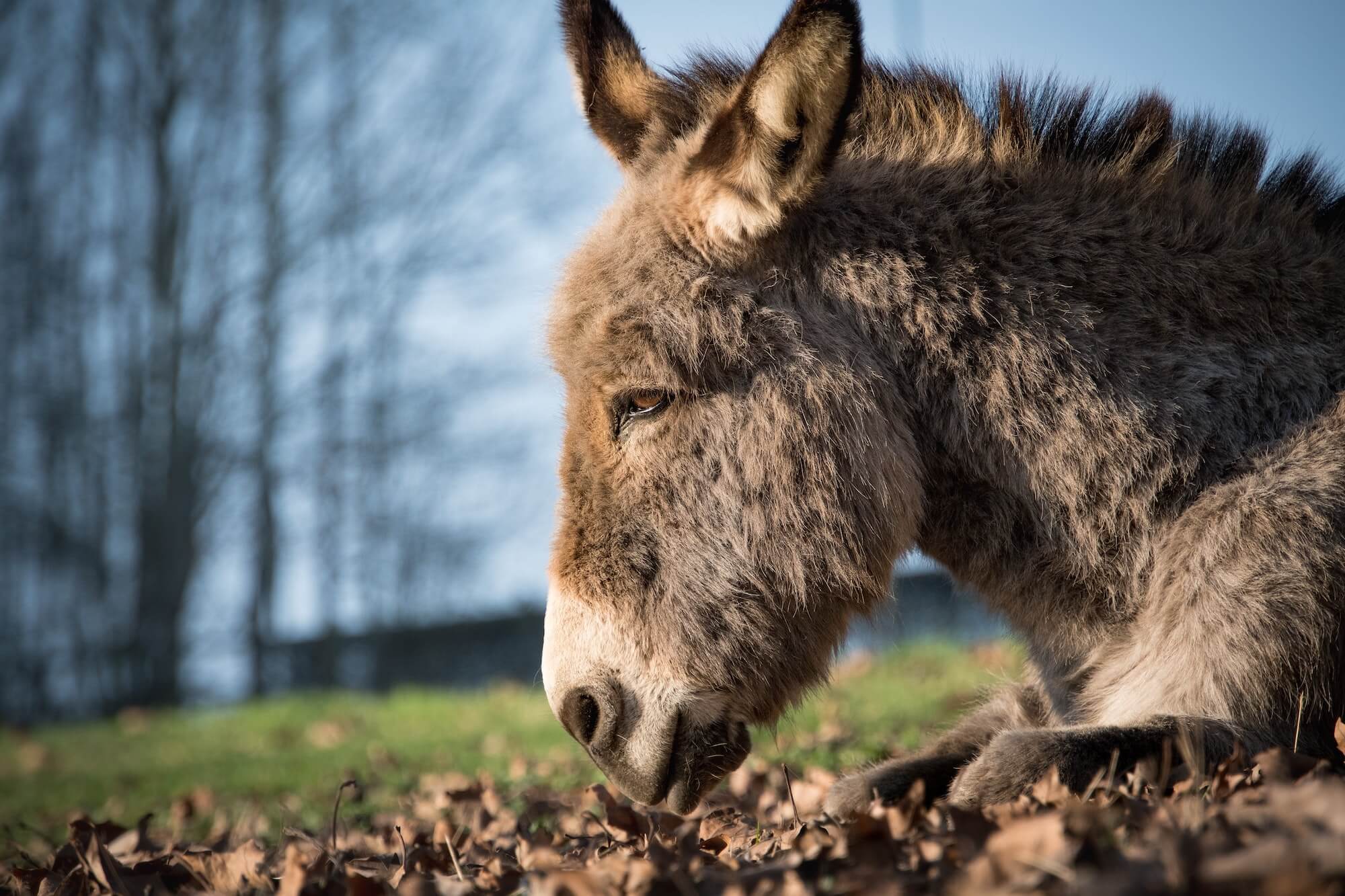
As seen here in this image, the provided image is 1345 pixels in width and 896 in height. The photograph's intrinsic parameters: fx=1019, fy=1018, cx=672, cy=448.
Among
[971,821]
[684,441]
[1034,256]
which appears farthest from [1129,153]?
[971,821]

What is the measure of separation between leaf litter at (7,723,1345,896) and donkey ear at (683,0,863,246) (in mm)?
1557

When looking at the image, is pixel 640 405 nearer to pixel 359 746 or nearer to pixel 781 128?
pixel 781 128

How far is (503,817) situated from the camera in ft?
12.0

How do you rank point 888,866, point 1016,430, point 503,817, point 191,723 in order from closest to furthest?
1. point 888,866
2. point 1016,430
3. point 503,817
4. point 191,723

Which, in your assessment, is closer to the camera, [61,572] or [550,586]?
[550,586]

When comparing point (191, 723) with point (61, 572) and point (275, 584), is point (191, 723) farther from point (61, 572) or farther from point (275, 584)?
point (61, 572)

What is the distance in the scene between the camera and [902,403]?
2.79 metres

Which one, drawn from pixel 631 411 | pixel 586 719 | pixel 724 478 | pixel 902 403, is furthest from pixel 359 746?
pixel 902 403

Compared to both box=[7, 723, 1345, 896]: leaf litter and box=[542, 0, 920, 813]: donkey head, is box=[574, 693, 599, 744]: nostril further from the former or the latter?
box=[7, 723, 1345, 896]: leaf litter

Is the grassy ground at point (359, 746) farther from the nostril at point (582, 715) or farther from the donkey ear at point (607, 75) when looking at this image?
the donkey ear at point (607, 75)

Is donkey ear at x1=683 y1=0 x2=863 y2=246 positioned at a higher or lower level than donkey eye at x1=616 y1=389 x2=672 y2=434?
higher

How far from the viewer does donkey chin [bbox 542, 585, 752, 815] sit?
271 centimetres

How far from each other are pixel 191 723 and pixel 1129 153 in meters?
12.2

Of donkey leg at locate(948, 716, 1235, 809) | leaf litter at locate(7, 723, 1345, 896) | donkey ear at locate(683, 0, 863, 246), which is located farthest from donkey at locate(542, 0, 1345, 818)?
leaf litter at locate(7, 723, 1345, 896)
